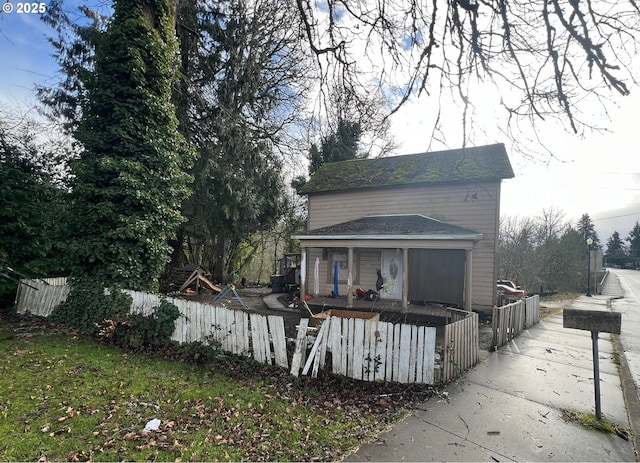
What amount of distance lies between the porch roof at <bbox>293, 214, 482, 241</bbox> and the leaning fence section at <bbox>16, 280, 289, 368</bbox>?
6672 millimetres

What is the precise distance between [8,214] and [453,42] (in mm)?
13974

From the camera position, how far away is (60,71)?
13.3 meters

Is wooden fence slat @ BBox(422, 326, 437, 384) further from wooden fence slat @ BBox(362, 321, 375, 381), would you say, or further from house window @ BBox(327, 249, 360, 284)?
house window @ BBox(327, 249, 360, 284)

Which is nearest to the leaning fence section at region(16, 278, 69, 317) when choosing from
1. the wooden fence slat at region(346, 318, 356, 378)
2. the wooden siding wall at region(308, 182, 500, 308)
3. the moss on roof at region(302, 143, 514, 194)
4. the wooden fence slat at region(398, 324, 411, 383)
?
the wooden fence slat at region(346, 318, 356, 378)

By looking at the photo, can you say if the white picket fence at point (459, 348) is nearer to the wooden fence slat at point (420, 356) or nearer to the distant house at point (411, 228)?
the wooden fence slat at point (420, 356)

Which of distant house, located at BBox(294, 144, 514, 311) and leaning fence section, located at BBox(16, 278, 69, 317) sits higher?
distant house, located at BBox(294, 144, 514, 311)

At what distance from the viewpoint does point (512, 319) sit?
8.91 meters

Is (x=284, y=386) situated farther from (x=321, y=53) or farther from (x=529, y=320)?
(x=529, y=320)

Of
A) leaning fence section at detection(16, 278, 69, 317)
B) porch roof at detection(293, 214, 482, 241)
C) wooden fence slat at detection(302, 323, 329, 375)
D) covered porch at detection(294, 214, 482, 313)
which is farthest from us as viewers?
covered porch at detection(294, 214, 482, 313)

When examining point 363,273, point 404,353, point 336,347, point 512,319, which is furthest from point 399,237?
point 336,347

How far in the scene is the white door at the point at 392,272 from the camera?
46.1 ft

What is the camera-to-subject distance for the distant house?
11805 mm

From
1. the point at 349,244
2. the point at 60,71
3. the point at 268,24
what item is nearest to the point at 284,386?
the point at 268,24

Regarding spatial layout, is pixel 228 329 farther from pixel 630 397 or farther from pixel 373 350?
pixel 630 397
